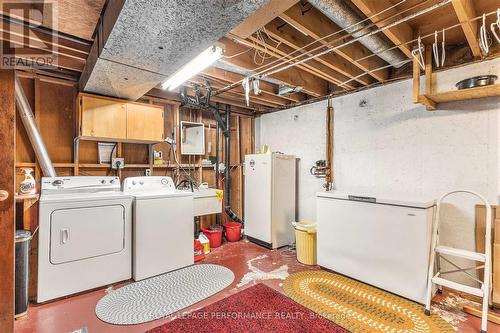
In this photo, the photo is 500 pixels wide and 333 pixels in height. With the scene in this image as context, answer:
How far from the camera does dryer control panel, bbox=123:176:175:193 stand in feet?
10.8

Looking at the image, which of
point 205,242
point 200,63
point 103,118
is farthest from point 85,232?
point 200,63

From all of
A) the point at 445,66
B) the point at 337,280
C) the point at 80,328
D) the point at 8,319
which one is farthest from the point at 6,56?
the point at 445,66

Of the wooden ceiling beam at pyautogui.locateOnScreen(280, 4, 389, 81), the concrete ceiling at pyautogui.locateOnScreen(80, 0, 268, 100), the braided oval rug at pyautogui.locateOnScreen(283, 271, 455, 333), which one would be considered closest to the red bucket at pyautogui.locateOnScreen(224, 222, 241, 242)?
the braided oval rug at pyautogui.locateOnScreen(283, 271, 455, 333)

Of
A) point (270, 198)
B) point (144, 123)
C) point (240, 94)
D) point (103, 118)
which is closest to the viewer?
point (103, 118)

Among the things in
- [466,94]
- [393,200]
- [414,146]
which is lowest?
[393,200]

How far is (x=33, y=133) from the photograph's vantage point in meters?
2.76

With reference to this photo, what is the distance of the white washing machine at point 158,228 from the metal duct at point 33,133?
842mm

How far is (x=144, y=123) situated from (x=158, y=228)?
1.47 metres

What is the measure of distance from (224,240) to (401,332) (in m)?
3.00

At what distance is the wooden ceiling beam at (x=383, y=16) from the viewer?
178cm

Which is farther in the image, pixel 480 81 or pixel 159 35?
pixel 480 81

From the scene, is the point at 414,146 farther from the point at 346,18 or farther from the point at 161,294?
the point at 161,294

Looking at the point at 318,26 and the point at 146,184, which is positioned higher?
the point at 318,26

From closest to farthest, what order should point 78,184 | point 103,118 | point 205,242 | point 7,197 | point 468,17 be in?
point 7,197, point 468,17, point 78,184, point 103,118, point 205,242
